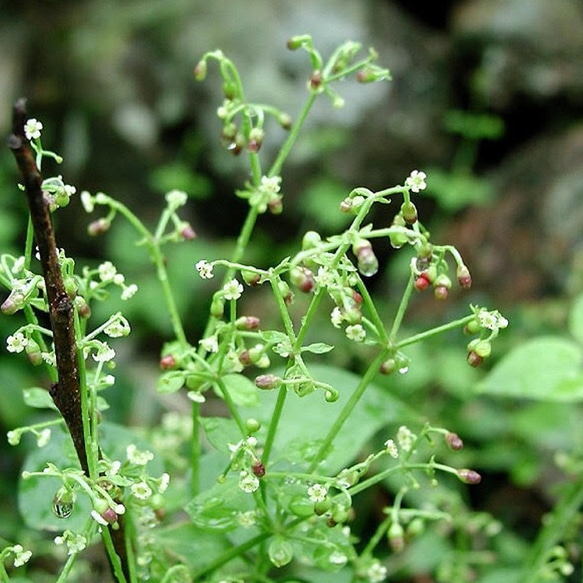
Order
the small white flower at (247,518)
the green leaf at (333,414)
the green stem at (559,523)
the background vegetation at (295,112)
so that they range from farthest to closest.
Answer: the background vegetation at (295,112) → the green stem at (559,523) → the green leaf at (333,414) → the small white flower at (247,518)

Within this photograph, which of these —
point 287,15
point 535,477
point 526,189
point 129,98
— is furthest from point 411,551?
point 287,15

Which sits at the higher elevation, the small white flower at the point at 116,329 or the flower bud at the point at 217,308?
the small white flower at the point at 116,329

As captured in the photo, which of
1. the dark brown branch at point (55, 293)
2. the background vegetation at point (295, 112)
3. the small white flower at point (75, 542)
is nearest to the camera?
the dark brown branch at point (55, 293)

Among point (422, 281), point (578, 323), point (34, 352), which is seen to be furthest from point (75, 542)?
point (578, 323)

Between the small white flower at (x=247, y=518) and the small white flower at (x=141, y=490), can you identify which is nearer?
the small white flower at (x=141, y=490)

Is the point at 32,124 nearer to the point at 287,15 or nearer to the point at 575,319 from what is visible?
the point at 575,319

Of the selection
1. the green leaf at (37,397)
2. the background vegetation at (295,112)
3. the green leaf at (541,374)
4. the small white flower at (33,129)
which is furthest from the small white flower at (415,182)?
the background vegetation at (295,112)

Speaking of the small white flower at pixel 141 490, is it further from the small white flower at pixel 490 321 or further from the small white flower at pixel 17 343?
the small white flower at pixel 490 321
